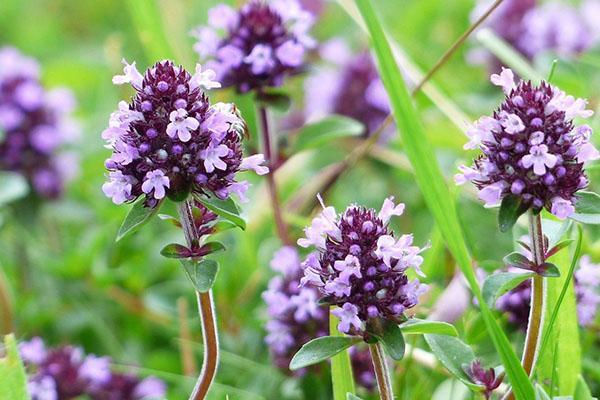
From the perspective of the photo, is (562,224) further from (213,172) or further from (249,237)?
(249,237)

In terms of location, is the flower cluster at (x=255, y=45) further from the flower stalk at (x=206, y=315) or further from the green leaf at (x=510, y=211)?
the green leaf at (x=510, y=211)

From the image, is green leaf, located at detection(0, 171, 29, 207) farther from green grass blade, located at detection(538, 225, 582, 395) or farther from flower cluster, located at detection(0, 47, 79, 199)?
green grass blade, located at detection(538, 225, 582, 395)

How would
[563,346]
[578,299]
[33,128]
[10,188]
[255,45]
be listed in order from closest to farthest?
[563,346] < [578,299] < [255,45] < [10,188] < [33,128]

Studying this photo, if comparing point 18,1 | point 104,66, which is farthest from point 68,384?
point 18,1

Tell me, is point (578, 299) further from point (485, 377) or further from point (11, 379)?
point (11, 379)

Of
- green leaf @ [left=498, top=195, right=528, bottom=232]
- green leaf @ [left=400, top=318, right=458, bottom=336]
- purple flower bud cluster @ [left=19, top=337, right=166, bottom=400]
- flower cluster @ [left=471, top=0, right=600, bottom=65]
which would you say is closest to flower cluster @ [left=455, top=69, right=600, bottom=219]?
green leaf @ [left=498, top=195, right=528, bottom=232]

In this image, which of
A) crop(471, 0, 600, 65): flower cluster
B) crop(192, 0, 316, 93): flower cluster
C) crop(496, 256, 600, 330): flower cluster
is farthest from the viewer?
crop(471, 0, 600, 65): flower cluster

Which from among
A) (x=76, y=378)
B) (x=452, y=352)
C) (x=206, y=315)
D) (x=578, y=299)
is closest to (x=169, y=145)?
(x=206, y=315)
